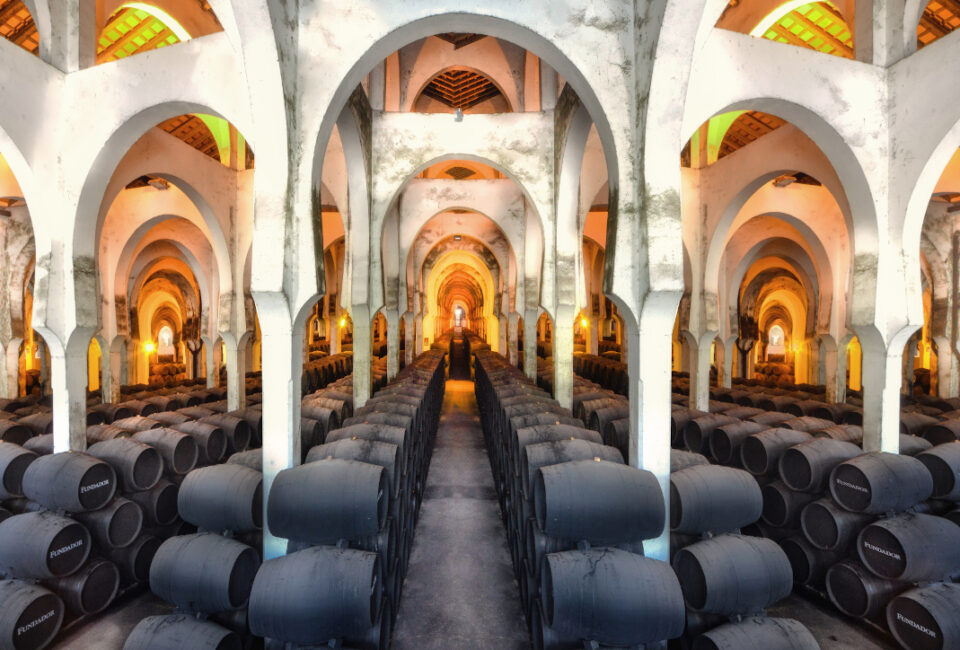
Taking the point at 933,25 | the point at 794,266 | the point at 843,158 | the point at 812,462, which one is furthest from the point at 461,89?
the point at 812,462

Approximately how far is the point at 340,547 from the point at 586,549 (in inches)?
88.2

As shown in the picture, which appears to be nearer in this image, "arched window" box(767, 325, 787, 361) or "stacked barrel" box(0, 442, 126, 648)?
"stacked barrel" box(0, 442, 126, 648)

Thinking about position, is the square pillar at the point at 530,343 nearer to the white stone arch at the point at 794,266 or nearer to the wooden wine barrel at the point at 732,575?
the white stone arch at the point at 794,266

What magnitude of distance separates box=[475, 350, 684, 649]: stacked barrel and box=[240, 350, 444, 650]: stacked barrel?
146 centimetres

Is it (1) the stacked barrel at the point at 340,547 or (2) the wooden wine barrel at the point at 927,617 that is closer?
(1) the stacked barrel at the point at 340,547

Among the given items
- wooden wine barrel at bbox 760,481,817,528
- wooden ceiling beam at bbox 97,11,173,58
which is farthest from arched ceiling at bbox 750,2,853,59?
wooden ceiling beam at bbox 97,11,173,58

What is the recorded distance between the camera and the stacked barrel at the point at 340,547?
3.56 meters

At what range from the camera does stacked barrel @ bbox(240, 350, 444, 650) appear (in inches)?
140

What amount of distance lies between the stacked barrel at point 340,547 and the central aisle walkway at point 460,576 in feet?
0.92

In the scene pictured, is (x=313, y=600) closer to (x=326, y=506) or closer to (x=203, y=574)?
(x=326, y=506)

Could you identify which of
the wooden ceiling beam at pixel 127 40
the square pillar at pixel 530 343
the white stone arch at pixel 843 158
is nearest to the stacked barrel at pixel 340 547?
the white stone arch at pixel 843 158

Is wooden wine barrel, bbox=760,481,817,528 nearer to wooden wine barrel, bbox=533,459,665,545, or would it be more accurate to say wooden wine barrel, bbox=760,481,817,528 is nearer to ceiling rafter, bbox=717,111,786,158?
wooden wine barrel, bbox=533,459,665,545

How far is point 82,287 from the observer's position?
7074mm

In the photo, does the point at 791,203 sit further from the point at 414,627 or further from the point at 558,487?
the point at 414,627
